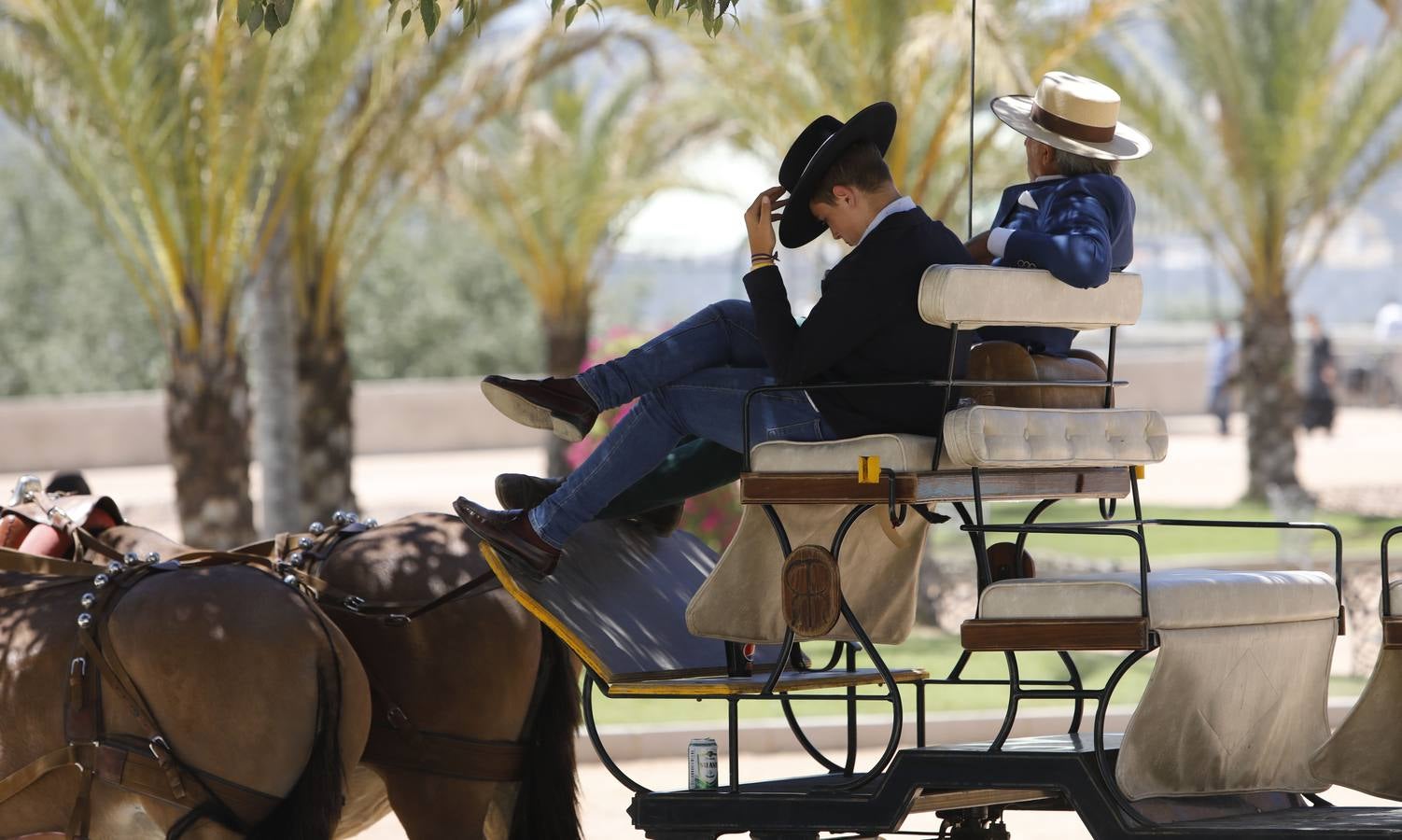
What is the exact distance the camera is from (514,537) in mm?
4516

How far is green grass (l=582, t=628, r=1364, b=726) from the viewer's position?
378 inches

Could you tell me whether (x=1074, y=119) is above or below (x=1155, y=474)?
above

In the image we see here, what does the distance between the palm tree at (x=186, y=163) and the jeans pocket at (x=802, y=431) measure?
654cm

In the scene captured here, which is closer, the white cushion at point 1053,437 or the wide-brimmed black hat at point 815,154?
the white cushion at point 1053,437

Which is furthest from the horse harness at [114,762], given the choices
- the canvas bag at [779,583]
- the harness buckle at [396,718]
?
the canvas bag at [779,583]

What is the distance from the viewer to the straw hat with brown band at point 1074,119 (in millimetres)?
4379

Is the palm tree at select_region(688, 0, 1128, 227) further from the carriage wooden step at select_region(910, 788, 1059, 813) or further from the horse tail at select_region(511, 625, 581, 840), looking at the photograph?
the carriage wooden step at select_region(910, 788, 1059, 813)

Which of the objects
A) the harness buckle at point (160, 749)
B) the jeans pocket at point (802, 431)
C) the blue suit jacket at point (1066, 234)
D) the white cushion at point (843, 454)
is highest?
the blue suit jacket at point (1066, 234)

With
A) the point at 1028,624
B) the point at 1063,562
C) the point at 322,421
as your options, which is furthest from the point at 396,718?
the point at 1063,562

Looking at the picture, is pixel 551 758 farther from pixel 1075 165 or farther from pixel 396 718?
pixel 1075 165

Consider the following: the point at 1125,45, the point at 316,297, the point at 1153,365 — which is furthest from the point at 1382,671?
the point at 1153,365

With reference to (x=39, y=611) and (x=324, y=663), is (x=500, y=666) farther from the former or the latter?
(x=39, y=611)

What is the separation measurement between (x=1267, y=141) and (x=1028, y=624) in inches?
557

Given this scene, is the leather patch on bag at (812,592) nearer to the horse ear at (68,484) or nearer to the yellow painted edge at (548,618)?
the yellow painted edge at (548,618)
